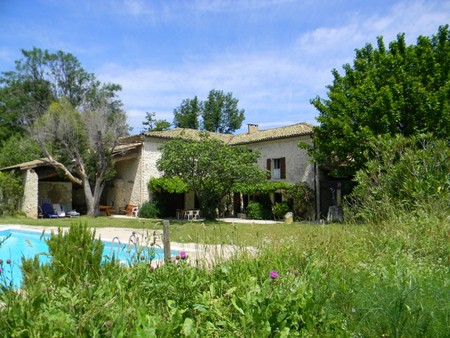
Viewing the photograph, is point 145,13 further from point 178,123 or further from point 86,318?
point 178,123

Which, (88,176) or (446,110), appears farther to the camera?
(88,176)

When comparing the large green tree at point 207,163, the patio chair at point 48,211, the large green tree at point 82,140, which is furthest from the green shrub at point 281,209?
the patio chair at point 48,211

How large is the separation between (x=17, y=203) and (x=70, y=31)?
16.5 metres

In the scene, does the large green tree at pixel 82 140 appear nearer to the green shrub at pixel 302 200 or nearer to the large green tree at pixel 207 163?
the large green tree at pixel 207 163

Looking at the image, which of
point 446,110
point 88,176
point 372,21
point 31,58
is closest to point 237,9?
point 372,21

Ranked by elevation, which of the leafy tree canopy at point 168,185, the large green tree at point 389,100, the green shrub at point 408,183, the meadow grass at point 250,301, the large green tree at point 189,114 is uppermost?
the large green tree at point 189,114

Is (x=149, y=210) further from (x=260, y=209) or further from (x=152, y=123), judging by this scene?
(x=152, y=123)

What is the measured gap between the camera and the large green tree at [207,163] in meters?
17.4

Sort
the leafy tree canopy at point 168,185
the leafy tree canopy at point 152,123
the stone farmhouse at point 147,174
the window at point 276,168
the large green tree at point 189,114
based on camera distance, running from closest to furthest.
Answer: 1. the stone farmhouse at point 147,174
2. the leafy tree canopy at point 168,185
3. the window at point 276,168
4. the leafy tree canopy at point 152,123
5. the large green tree at point 189,114

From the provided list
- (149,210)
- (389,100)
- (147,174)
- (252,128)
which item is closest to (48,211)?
(149,210)

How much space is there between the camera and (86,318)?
2.14 metres

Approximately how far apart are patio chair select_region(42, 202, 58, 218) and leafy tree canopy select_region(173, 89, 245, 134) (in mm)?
26145

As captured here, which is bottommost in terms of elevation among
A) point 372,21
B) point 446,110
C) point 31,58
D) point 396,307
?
point 396,307

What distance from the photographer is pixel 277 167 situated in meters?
24.1
